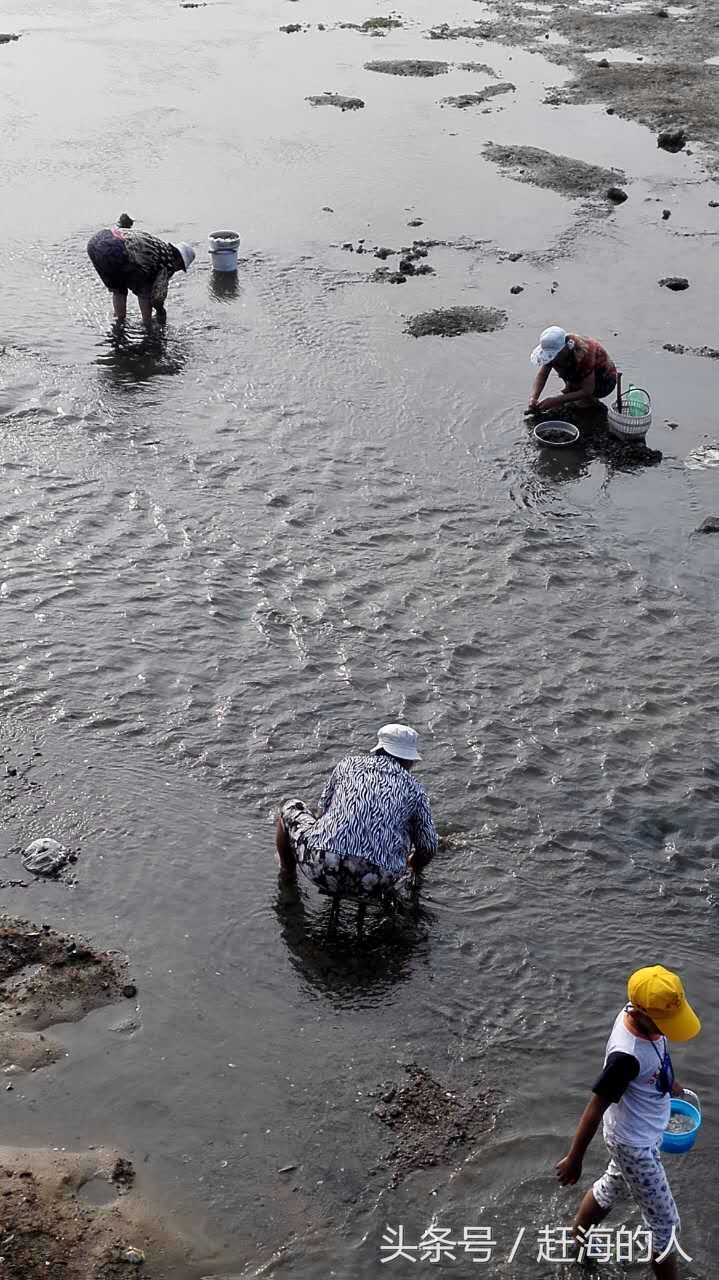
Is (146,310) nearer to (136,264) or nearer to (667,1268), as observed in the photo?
(136,264)

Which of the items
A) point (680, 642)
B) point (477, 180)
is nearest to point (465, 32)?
point (477, 180)

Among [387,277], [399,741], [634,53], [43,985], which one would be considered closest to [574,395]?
[387,277]

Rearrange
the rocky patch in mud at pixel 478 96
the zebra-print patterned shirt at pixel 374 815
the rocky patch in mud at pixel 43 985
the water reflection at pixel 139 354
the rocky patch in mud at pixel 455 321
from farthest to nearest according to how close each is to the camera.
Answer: the rocky patch in mud at pixel 478 96 < the rocky patch in mud at pixel 455 321 < the water reflection at pixel 139 354 < the zebra-print patterned shirt at pixel 374 815 < the rocky patch in mud at pixel 43 985

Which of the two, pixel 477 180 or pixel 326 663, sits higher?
pixel 477 180

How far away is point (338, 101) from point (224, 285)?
26.2 feet

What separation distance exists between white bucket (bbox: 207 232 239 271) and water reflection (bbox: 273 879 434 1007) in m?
9.10

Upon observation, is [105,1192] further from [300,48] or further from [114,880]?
[300,48]

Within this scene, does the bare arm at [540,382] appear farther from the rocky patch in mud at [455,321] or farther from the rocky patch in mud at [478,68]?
the rocky patch in mud at [478,68]

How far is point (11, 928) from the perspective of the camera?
600 cm

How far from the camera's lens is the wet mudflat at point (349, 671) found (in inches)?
205

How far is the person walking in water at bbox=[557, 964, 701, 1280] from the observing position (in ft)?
14.2

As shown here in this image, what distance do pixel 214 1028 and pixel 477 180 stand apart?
14.0m

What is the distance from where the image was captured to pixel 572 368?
428 inches

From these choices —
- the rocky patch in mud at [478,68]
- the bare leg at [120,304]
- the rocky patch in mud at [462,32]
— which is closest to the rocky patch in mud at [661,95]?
the rocky patch in mud at [478,68]
